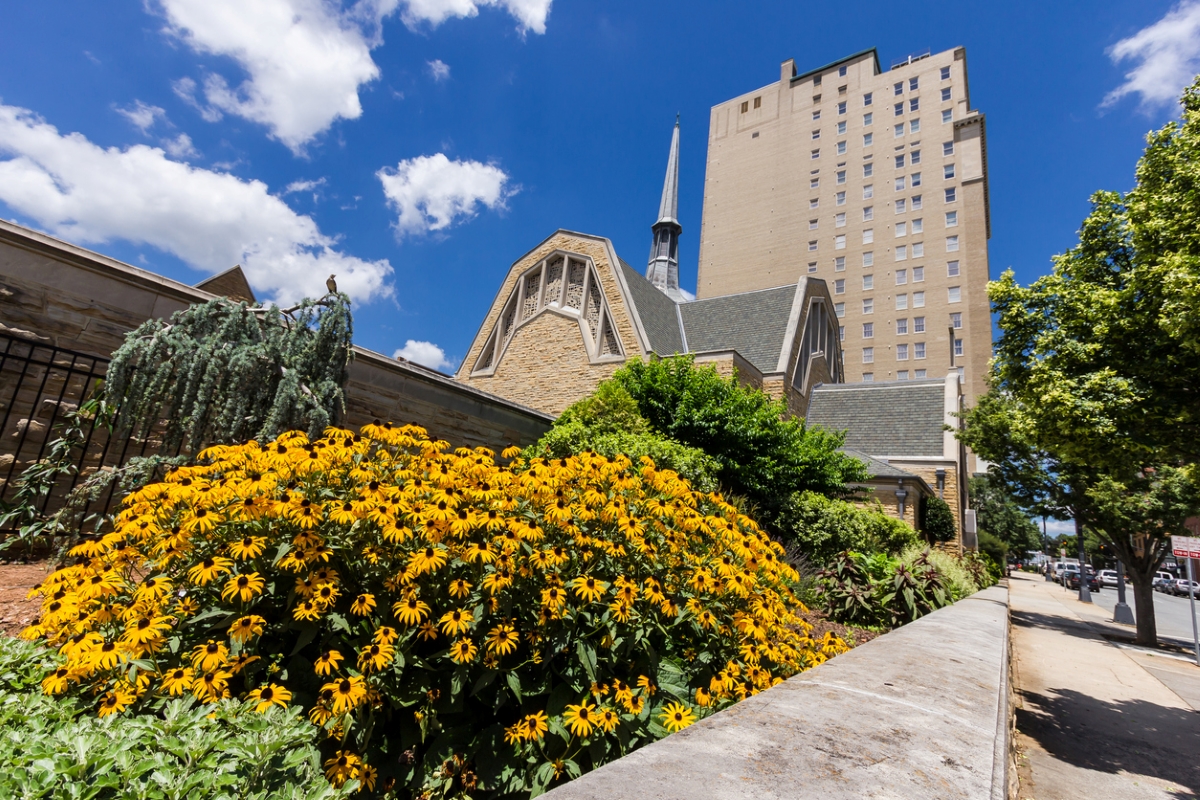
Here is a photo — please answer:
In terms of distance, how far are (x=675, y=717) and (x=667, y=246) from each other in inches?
2148

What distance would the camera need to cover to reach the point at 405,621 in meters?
2.47

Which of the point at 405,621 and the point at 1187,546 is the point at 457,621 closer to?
the point at 405,621

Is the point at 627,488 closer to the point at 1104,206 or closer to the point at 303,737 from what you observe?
the point at 303,737

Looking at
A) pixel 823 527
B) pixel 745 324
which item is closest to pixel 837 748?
pixel 823 527

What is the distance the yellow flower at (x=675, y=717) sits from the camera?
257cm

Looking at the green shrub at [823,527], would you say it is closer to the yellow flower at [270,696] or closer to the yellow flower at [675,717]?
the yellow flower at [675,717]

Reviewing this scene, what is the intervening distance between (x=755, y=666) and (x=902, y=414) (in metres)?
23.9

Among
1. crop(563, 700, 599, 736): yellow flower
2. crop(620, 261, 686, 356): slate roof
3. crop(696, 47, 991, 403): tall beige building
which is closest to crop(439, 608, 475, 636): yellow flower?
crop(563, 700, 599, 736): yellow flower

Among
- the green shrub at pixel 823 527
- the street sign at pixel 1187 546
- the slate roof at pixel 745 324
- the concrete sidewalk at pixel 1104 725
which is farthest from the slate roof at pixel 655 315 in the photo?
the street sign at pixel 1187 546

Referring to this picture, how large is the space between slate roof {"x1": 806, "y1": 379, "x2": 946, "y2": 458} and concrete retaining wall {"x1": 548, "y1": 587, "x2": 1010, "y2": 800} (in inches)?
817

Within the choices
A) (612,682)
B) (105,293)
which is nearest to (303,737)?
(612,682)

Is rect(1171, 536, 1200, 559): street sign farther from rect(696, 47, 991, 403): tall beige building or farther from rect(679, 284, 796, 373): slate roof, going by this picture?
rect(696, 47, 991, 403): tall beige building

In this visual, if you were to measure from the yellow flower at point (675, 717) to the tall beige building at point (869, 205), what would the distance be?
5574 cm

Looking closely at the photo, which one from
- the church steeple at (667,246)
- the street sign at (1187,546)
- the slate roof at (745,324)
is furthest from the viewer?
the church steeple at (667,246)
